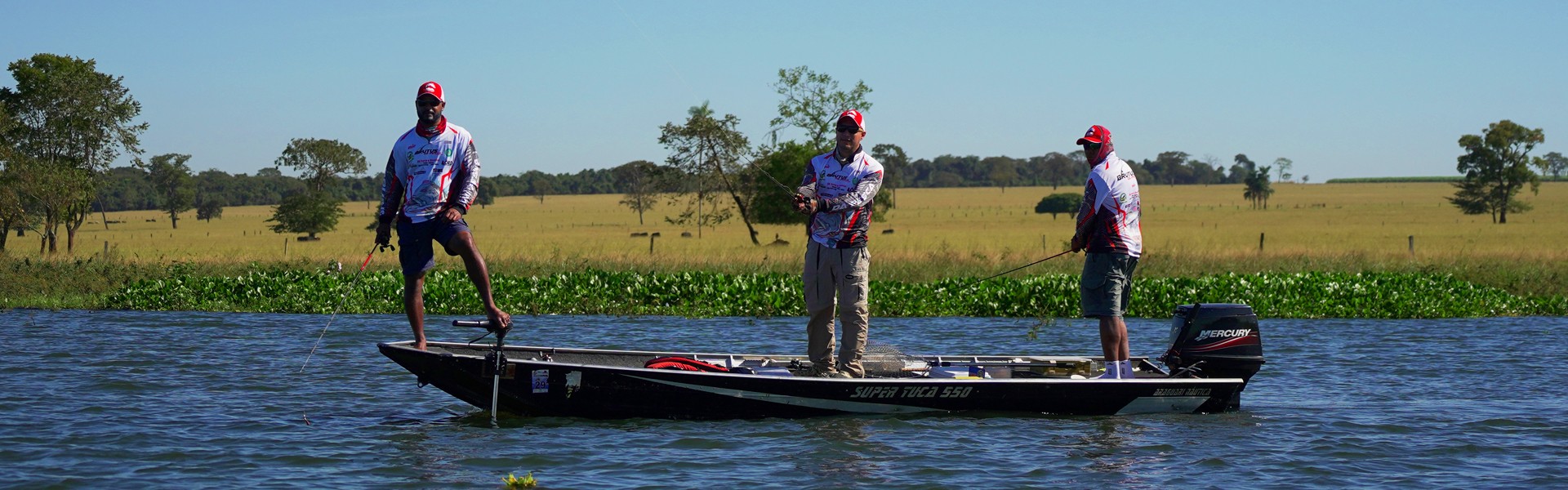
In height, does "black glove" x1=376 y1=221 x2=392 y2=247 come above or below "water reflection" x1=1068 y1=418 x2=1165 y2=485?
above

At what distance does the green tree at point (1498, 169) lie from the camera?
84188mm

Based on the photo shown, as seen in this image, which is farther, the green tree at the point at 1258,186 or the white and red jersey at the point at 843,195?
the green tree at the point at 1258,186

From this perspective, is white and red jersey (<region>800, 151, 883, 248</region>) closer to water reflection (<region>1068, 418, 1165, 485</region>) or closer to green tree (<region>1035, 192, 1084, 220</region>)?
water reflection (<region>1068, 418, 1165, 485</region>)

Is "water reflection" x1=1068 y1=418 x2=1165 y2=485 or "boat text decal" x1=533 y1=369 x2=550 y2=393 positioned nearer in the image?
"water reflection" x1=1068 y1=418 x2=1165 y2=485

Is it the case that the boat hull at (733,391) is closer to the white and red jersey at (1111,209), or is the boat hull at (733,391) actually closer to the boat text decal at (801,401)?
the boat text decal at (801,401)

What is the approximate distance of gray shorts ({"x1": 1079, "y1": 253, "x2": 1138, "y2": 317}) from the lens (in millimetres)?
10914

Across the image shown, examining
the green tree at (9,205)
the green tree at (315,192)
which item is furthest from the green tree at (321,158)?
the green tree at (9,205)

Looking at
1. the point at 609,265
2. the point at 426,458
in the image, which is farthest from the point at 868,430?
the point at 609,265

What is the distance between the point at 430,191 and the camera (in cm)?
1028

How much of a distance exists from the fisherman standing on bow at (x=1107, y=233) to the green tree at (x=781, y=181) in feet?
134

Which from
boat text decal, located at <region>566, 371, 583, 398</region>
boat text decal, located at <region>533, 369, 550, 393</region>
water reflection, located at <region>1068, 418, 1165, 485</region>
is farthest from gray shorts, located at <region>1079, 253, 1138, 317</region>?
boat text decal, located at <region>533, 369, 550, 393</region>

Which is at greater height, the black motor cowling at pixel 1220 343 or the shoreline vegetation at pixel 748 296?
the black motor cowling at pixel 1220 343

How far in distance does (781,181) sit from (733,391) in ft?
142

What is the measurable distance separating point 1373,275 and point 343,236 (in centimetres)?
5742
